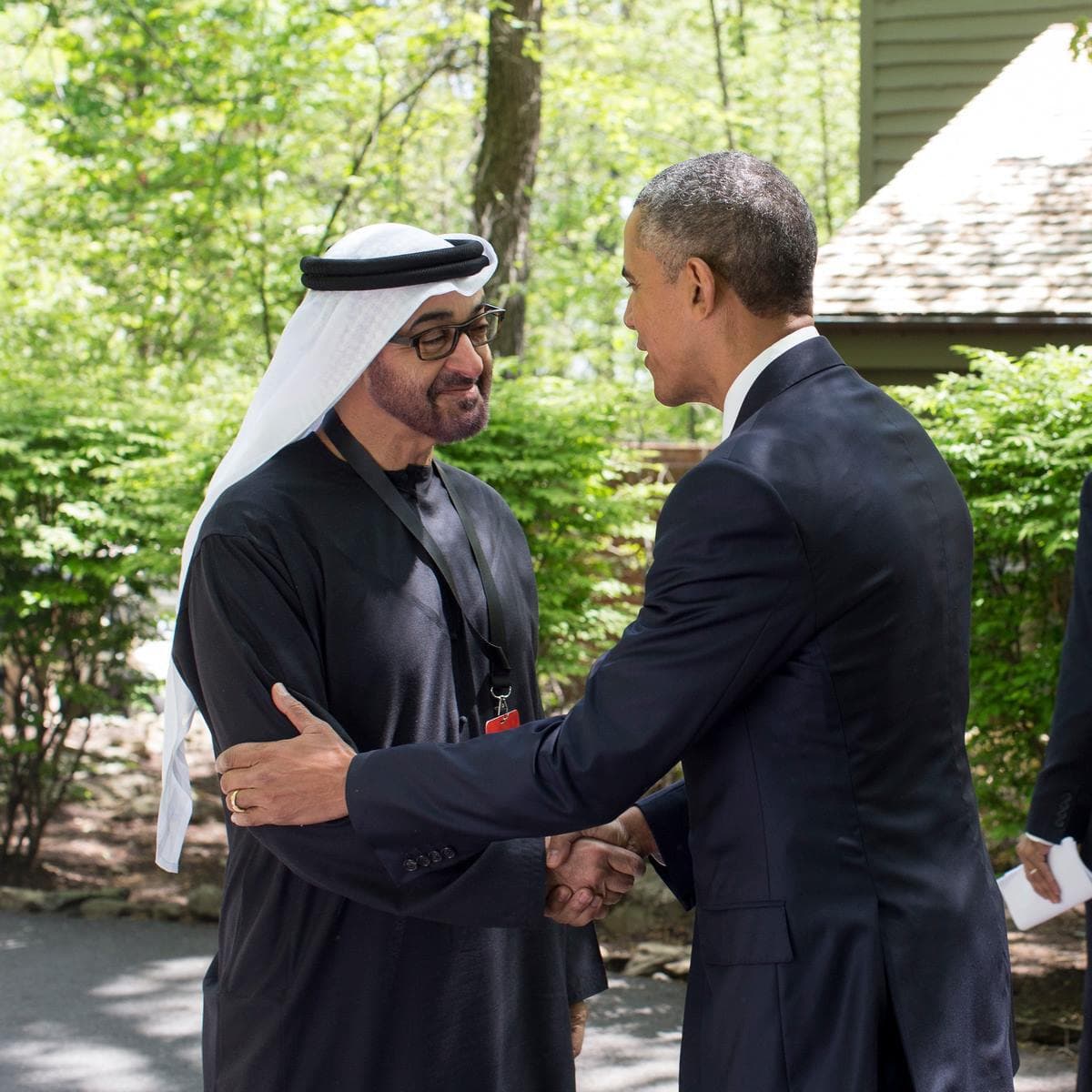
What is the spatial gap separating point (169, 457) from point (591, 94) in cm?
707

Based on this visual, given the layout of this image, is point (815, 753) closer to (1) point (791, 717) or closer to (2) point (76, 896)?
(1) point (791, 717)

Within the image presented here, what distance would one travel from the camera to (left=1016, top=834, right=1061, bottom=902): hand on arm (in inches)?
148

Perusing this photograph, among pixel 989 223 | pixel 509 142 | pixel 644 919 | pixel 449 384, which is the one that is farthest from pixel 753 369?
pixel 989 223

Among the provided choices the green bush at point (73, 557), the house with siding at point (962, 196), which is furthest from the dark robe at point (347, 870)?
the house with siding at point (962, 196)

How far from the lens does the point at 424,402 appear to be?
2994 mm

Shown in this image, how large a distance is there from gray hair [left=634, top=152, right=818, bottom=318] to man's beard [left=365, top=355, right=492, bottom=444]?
73cm

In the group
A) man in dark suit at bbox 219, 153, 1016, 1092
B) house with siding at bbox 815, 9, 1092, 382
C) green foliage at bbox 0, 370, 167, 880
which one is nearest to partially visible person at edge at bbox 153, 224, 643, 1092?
man in dark suit at bbox 219, 153, 1016, 1092

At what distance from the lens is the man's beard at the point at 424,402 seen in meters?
2.98

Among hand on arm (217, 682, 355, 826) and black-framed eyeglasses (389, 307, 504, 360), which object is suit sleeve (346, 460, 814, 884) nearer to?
hand on arm (217, 682, 355, 826)

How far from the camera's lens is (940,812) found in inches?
87.9

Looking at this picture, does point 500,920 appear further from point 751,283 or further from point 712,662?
point 751,283

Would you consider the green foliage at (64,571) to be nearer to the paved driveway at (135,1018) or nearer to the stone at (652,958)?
the paved driveway at (135,1018)

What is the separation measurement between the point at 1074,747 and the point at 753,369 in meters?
1.83

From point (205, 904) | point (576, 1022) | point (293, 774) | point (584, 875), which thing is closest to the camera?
point (293, 774)
